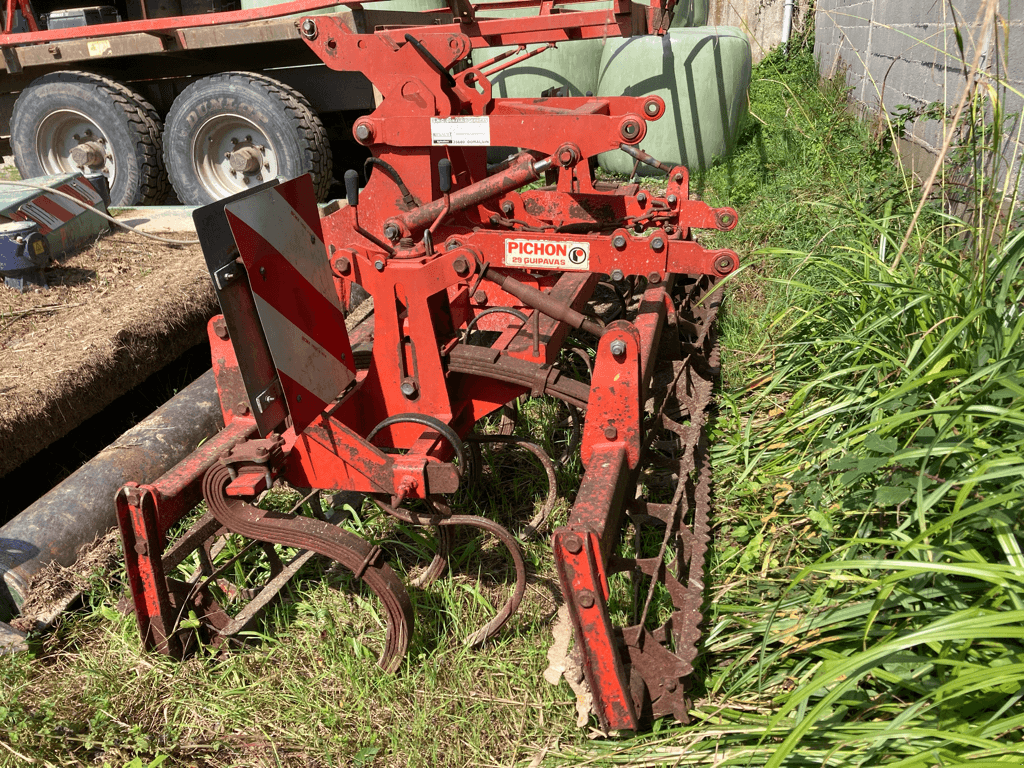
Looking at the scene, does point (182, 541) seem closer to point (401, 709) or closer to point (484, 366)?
point (401, 709)

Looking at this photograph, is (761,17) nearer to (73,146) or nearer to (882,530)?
(73,146)

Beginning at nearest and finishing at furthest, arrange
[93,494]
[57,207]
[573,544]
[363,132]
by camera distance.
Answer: [573,544] → [93,494] → [363,132] → [57,207]

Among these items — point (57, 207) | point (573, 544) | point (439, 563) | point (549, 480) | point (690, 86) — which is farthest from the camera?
point (690, 86)

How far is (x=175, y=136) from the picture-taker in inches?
240

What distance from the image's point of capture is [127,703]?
2.45 m

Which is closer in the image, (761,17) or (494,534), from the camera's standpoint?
(494,534)

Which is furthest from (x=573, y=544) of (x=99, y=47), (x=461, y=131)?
(x=99, y=47)

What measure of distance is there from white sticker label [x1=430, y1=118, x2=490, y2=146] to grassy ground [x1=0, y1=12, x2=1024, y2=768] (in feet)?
4.58

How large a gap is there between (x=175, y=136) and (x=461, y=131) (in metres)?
4.01

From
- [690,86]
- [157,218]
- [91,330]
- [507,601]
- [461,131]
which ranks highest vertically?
[461,131]

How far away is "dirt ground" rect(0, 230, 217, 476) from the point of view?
3457 millimetres

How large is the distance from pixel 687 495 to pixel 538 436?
0.91 m

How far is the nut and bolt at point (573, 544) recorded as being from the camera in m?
1.98

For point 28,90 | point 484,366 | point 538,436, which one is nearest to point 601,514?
point 484,366
